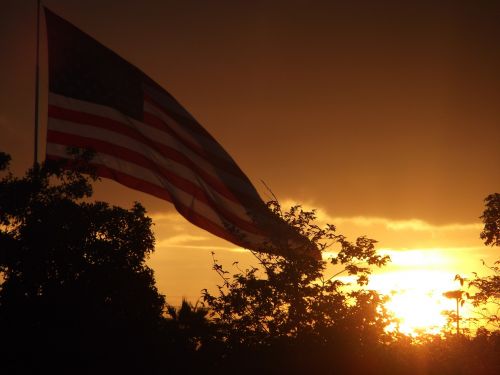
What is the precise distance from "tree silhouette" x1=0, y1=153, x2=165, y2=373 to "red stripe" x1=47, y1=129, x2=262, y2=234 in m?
6.09

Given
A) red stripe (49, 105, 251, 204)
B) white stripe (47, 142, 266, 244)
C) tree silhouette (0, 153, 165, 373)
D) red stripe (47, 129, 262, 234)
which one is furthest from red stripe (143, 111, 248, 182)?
tree silhouette (0, 153, 165, 373)

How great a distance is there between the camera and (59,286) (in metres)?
24.9

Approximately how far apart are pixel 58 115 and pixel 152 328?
12502 mm

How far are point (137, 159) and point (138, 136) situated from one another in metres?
0.88

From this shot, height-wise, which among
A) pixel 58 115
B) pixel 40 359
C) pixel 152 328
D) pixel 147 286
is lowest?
pixel 40 359

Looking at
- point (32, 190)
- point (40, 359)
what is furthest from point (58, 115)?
point (40, 359)

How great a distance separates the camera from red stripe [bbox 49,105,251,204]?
Answer: 58.9 ft

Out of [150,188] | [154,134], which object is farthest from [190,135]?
[150,188]

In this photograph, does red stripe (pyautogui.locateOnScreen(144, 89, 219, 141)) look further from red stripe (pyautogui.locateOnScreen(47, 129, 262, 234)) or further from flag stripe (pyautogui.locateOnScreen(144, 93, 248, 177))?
red stripe (pyautogui.locateOnScreen(47, 129, 262, 234))

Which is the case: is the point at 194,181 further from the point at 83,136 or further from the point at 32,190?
the point at 32,190

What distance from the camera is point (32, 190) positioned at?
2458 centimetres

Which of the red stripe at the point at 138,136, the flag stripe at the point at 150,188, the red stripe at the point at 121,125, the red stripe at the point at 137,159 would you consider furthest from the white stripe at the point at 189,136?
the flag stripe at the point at 150,188

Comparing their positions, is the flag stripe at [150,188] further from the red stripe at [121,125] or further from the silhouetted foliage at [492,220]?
the silhouetted foliage at [492,220]

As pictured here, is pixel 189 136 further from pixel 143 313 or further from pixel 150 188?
pixel 143 313
